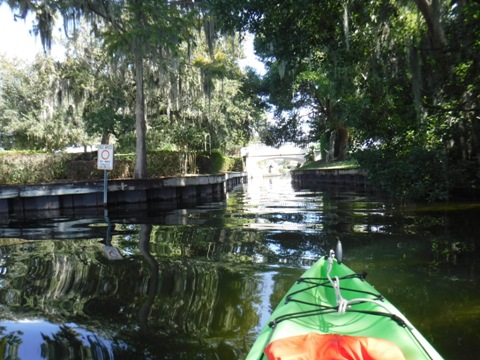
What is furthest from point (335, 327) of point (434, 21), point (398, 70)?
point (398, 70)

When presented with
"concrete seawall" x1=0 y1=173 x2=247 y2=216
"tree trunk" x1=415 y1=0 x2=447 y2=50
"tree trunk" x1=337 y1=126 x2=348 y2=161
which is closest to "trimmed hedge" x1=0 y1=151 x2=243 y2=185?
"concrete seawall" x1=0 y1=173 x2=247 y2=216

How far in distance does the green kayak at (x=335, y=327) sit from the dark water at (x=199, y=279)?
70cm

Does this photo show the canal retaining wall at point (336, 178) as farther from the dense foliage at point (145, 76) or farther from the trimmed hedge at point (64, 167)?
the trimmed hedge at point (64, 167)

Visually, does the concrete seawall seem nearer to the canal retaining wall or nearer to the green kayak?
the canal retaining wall

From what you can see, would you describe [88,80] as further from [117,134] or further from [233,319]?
[233,319]

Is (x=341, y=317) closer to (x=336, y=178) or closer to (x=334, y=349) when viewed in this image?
(x=334, y=349)

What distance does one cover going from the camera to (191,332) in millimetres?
3668

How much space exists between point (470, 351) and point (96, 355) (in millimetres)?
3043

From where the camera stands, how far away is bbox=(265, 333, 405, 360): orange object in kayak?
7.20 feet

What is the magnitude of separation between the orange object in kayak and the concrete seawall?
1321cm

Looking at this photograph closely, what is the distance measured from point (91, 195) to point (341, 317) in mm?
13972

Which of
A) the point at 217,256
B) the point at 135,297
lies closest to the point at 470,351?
the point at 135,297

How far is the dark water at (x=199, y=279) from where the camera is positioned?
3512 millimetres

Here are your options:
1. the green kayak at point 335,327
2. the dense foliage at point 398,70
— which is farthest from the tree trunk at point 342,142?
the green kayak at point 335,327
